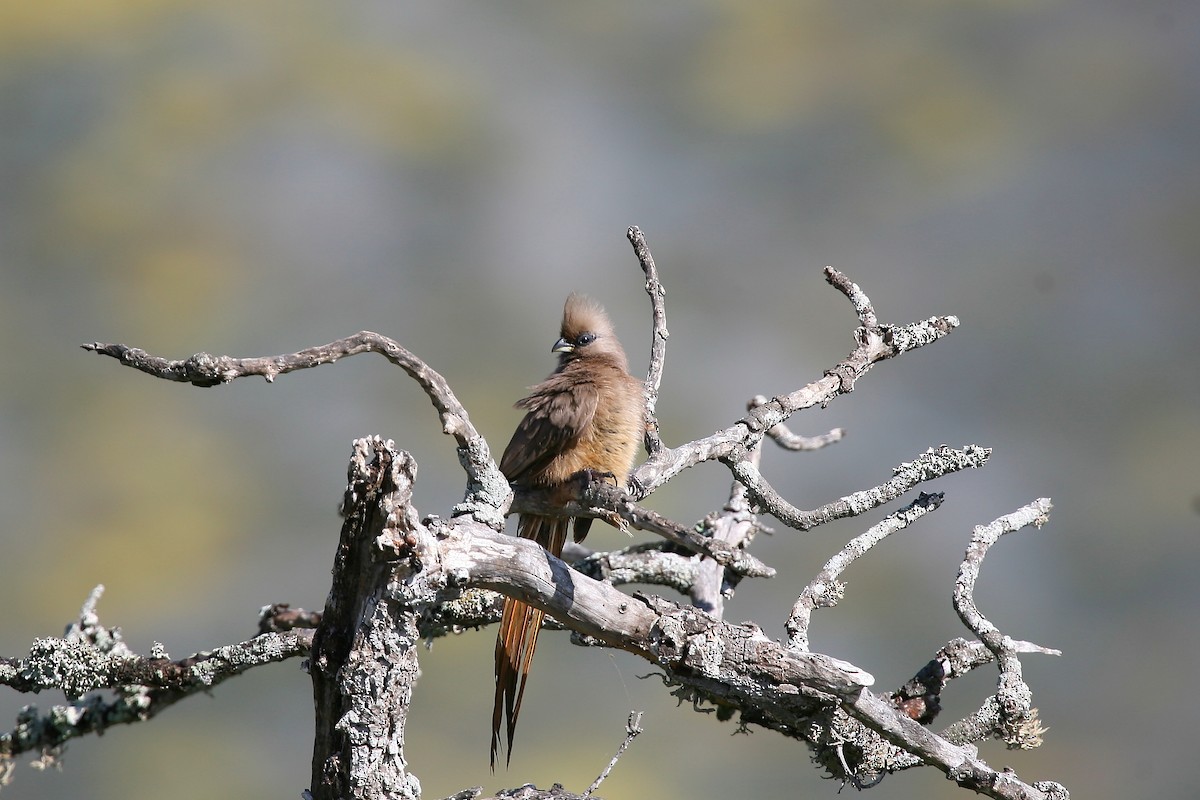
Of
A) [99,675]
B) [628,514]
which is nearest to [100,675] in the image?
[99,675]

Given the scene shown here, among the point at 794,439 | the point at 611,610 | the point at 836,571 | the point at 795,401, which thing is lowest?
the point at 611,610

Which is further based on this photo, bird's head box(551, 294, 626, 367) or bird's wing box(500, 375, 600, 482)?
→ bird's head box(551, 294, 626, 367)

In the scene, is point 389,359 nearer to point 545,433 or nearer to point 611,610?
point 611,610

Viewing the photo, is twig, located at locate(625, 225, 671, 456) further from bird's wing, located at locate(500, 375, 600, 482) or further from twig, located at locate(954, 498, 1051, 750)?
twig, located at locate(954, 498, 1051, 750)

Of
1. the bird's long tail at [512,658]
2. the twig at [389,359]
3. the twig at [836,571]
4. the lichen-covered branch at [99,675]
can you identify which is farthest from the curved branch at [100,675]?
the twig at [836,571]

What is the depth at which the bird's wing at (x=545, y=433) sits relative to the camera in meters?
3.70

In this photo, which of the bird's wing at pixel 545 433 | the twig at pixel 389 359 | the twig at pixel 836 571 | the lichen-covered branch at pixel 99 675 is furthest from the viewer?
the bird's wing at pixel 545 433

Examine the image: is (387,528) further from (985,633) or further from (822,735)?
(985,633)

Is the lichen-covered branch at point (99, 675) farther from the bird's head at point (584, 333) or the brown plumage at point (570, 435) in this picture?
the bird's head at point (584, 333)

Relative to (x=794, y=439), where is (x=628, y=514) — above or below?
below

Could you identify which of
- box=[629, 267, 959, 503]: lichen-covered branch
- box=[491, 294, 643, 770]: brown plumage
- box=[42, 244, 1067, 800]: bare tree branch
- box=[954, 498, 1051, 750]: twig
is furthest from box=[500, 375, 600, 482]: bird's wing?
box=[954, 498, 1051, 750]: twig

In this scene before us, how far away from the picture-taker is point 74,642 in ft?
10.9

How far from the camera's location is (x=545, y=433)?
3707mm

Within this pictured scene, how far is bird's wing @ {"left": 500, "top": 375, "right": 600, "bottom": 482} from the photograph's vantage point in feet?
12.1
